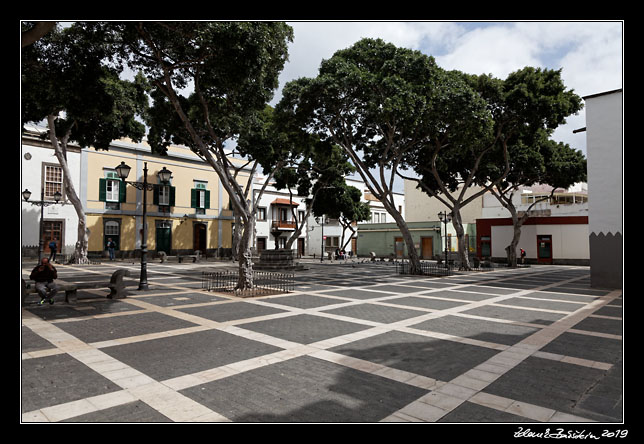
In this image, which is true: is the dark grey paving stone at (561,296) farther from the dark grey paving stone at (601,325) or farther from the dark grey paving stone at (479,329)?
the dark grey paving stone at (479,329)

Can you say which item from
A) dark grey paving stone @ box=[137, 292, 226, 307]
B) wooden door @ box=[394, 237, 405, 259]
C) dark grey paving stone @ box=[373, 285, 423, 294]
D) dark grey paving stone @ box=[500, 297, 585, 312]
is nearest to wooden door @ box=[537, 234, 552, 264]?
wooden door @ box=[394, 237, 405, 259]

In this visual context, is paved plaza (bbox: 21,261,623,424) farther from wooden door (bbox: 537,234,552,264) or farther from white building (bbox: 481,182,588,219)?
white building (bbox: 481,182,588,219)

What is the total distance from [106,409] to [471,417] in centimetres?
399

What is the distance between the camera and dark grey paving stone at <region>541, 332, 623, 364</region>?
6.46m

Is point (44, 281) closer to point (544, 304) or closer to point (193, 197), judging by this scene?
point (544, 304)

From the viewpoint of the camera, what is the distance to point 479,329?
8.32 m

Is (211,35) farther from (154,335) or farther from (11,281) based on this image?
(11,281)

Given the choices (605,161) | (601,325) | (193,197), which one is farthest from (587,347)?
(193,197)

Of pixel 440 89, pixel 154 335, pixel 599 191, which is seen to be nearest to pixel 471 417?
pixel 154 335

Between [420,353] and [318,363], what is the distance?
1.80 meters

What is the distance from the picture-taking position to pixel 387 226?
1793 inches

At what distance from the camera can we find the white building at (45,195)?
26234 mm

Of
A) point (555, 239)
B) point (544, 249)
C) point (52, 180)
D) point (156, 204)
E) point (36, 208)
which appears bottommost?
point (544, 249)

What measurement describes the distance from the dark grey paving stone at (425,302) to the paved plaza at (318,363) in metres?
0.18
